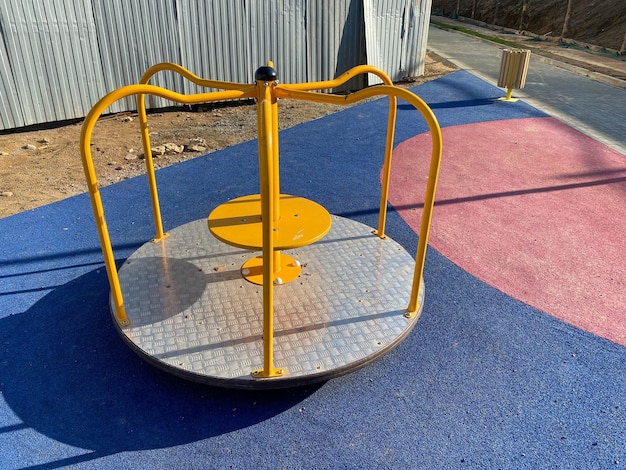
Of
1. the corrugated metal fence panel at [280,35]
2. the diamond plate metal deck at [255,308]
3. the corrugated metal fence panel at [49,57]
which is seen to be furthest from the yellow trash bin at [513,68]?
the corrugated metal fence panel at [49,57]

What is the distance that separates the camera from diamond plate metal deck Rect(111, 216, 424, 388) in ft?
9.23

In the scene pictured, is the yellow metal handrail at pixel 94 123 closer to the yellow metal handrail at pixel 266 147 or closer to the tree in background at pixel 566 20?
the yellow metal handrail at pixel 266 147

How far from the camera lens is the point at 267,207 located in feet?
7.41

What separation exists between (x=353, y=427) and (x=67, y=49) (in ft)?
24.3

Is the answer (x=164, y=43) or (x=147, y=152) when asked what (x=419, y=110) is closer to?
(x=147, y=152)

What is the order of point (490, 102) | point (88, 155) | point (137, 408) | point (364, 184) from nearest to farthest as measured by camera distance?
point (88, 155), point (137, 408), point (364, 184), point (490, 102)

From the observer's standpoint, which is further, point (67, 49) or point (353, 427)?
point (67, 49)

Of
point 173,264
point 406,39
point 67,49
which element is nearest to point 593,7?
point 406,39

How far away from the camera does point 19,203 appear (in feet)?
17.0

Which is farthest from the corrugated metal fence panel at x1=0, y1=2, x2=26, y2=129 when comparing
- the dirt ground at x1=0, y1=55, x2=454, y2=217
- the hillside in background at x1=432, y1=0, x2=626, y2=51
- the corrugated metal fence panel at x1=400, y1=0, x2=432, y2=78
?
the hillside in background at x1=432, y1=0, x2=626, y2=51

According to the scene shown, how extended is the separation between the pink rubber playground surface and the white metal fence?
3.64 metres

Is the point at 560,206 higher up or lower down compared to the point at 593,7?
lower down

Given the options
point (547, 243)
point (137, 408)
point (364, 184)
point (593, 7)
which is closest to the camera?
point (137, 408)

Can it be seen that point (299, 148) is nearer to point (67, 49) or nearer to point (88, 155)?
point (67, 49)
